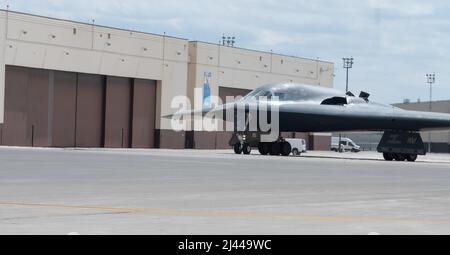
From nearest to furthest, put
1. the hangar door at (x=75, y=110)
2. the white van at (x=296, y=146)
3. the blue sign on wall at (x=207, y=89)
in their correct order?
1. the hangar door at (x=75, y=110)
2. the white van at (x=296, y=146)
3. the blue sign on wall at (x=207, y=89)

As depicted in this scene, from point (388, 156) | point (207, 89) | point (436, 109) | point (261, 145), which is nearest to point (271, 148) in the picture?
point (261, 145)

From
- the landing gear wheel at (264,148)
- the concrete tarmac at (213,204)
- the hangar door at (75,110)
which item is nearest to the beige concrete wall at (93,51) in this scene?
the hangar door at (75,110)

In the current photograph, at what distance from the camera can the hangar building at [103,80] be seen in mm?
62812

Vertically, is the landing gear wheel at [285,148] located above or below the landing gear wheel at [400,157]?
above

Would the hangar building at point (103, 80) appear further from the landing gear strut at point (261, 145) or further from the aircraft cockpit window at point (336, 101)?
the aircraft cockpit window at point (336, 101)

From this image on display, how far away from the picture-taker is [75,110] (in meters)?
68.0

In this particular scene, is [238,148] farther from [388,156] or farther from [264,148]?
[388,156]

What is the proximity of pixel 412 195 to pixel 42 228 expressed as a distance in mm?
9897

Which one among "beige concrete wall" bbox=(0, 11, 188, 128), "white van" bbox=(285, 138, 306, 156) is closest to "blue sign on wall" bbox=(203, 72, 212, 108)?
"beige concrete wall" bbox=(0, 11, 188, 128)

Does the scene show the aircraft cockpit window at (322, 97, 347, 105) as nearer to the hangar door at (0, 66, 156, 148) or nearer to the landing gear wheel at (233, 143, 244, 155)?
the landing gear wheel at (233, 143, 244, 155)

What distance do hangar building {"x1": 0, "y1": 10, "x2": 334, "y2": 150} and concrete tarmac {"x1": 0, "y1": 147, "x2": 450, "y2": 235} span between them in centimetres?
4014

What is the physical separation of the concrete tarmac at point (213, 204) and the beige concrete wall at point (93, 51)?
130 feet

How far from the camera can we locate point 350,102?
48.9 m

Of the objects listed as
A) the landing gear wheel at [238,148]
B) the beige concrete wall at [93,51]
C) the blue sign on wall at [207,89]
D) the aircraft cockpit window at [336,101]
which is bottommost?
the landing gear wheel at [238,148]
